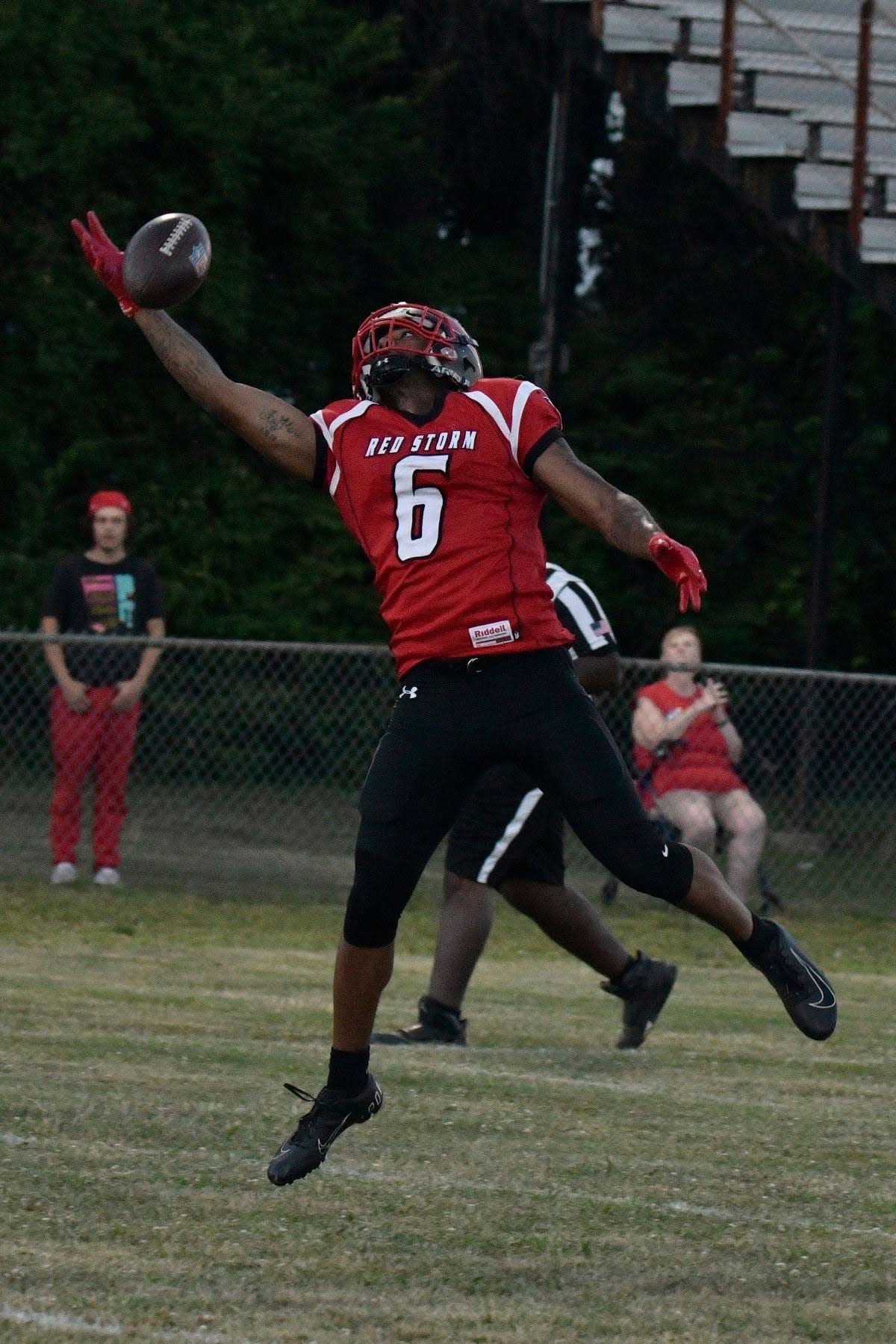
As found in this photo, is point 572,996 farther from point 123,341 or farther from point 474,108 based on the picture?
point 474,108

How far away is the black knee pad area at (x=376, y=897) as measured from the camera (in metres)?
5.23

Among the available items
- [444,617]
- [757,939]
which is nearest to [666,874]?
[757,939]

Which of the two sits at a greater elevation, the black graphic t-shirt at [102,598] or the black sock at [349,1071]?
the black sock at [349,1071]

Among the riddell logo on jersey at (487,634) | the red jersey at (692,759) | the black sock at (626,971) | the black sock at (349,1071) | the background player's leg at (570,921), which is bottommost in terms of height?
the red jersey at (692,759)

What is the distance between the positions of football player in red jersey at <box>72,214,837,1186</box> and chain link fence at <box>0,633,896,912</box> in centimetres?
692

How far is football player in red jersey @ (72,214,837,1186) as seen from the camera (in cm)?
521

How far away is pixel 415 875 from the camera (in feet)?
17.3

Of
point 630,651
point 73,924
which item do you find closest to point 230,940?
point 73,924

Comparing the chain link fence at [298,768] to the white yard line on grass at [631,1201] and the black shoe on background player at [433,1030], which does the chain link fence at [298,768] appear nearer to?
the black shoe on background player at [433,1030]

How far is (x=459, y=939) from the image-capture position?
25.8ft

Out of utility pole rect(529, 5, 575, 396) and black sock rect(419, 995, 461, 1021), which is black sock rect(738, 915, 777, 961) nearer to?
black sock rect(419, 995, 461, 1021)

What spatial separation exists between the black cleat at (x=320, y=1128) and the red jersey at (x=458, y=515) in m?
1.01

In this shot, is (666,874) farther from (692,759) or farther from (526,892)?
(692,759)

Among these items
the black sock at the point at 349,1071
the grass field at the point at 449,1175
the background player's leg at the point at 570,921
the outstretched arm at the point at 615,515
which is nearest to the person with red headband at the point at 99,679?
the grass field at the point at 449,1175
